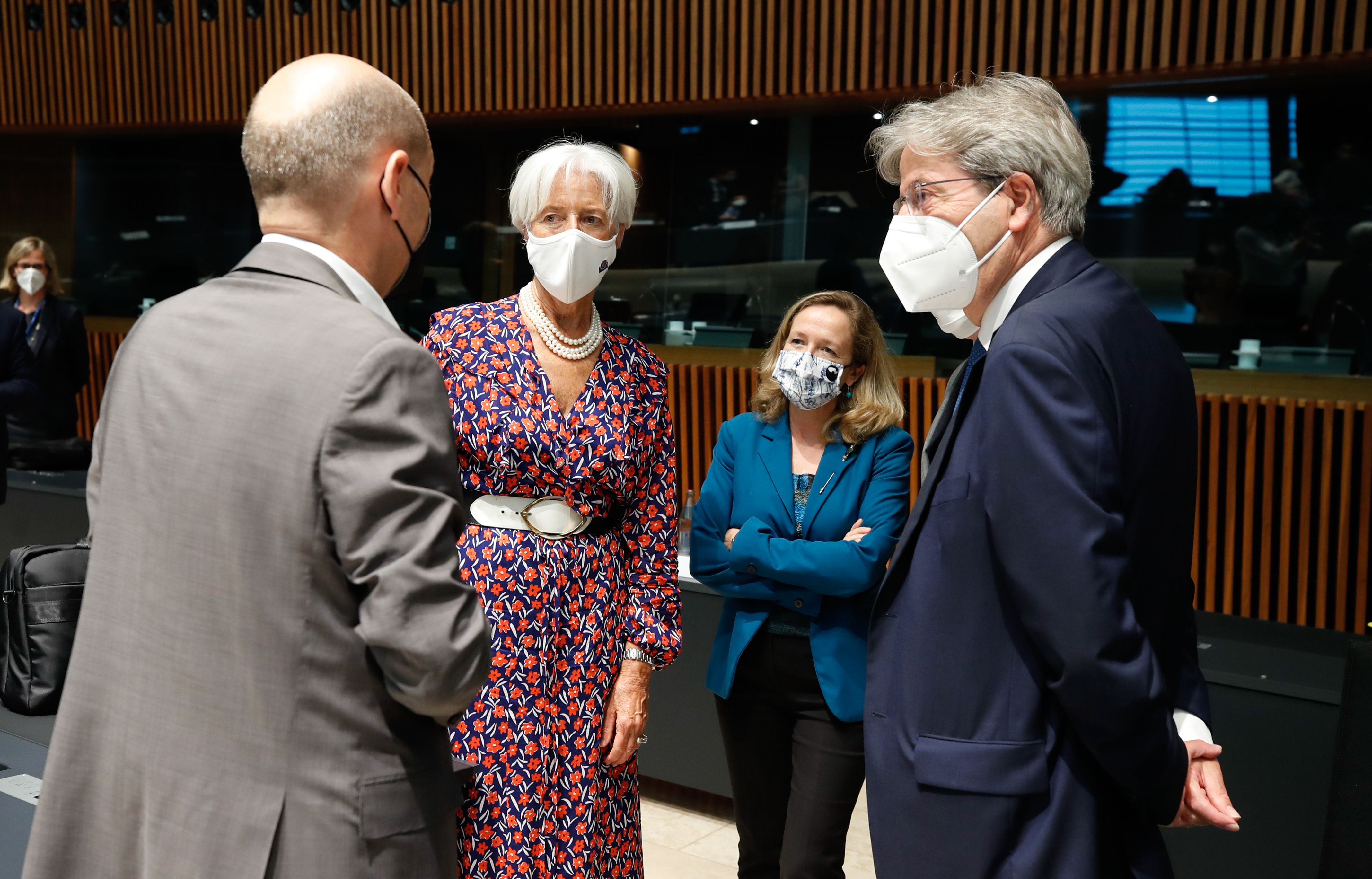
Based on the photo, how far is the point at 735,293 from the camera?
20.7 ft

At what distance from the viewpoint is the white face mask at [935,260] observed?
1.63 m

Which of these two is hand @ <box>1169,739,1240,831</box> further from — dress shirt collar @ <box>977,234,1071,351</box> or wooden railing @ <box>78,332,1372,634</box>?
wooden railing @ <box>78,332,1372,634</box>

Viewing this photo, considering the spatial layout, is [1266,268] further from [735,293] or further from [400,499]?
[400,499]

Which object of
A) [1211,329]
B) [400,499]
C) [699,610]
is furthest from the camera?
[1211,329]

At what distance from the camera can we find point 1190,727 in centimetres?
156

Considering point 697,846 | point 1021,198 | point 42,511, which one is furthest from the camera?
point 42,511

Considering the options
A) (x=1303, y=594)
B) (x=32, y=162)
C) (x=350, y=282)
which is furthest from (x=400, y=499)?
(x=32, y=162)

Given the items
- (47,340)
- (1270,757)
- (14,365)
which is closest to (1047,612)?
(1270,757)

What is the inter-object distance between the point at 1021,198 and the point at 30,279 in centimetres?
566

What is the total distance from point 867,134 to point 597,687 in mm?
4802

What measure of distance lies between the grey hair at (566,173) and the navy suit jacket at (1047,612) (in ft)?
2.92

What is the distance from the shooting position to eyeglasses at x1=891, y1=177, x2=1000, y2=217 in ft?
5.34

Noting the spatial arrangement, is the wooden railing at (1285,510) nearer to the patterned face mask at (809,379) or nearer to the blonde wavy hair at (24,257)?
the patterned face mask at (809,379)

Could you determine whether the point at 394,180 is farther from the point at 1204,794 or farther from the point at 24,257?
the point at 24,257
